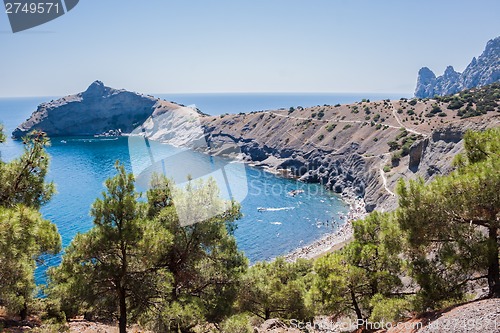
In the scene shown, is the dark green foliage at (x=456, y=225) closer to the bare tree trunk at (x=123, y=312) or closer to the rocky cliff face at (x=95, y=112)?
the bare tree trunk at (x=123, y=312)

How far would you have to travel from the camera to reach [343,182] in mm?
87375

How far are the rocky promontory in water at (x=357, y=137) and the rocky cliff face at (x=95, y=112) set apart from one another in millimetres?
4448

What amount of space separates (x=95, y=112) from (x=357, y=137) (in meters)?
146

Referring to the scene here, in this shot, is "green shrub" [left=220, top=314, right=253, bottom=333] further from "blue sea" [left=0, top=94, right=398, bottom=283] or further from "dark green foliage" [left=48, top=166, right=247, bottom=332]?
"blue sea" [left=0, top=94, right=398, bottom=283]

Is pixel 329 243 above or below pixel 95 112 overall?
below

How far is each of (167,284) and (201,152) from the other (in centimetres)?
12572

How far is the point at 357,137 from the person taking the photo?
96750 mm

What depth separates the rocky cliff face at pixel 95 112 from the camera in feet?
584

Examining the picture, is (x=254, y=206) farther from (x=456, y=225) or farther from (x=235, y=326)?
(x=456, y=225)

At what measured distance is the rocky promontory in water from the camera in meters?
58.3

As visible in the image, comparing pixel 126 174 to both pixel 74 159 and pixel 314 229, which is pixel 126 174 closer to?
pixel 314 229

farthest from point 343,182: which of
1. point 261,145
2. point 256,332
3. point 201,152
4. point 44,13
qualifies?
point 44,13

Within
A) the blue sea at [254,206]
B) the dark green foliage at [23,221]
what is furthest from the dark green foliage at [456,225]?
the blue sea at [254,206]

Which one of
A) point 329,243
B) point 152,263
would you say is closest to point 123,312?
point 152,263
